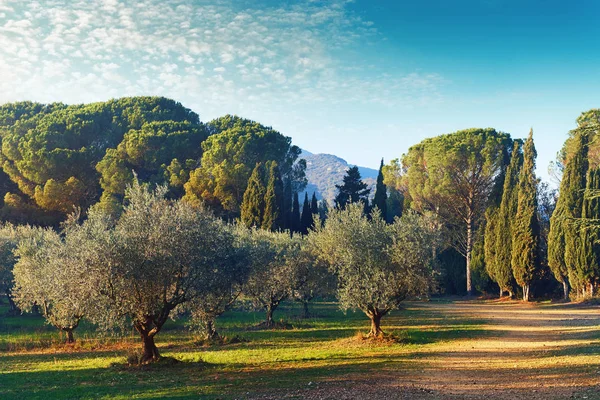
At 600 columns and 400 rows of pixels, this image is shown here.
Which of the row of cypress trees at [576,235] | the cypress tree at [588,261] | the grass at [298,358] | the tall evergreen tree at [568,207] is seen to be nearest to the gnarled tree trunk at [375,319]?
the grass at [298,358]

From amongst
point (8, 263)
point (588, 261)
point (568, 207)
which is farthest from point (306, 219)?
point (8, 263)

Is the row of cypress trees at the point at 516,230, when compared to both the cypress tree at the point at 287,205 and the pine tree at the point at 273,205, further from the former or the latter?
the cypress tree at the point at 287,205

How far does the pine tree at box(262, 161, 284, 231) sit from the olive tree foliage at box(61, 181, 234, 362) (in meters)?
34.5

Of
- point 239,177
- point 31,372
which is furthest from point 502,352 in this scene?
point 239,177

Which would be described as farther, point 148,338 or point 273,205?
point 273,205

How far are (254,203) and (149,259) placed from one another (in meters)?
37.8

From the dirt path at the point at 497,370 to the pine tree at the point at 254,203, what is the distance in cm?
3183

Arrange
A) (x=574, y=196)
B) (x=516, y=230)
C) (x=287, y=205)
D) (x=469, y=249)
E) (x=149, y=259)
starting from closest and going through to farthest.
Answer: (x=149, y=259) < (x=574, y=196) < (x=516, y=230) < (x=469, y=249) < (x=287, y=205)

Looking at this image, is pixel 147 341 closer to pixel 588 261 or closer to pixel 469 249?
pixel 588 261

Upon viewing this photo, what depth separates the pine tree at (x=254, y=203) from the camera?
5412 centimetres

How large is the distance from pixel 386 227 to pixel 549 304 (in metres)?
24.9

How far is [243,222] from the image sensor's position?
41.2 m

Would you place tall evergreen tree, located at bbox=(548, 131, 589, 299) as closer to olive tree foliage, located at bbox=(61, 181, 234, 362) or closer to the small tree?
the small tree

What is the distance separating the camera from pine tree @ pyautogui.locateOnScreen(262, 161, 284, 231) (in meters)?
53.6
